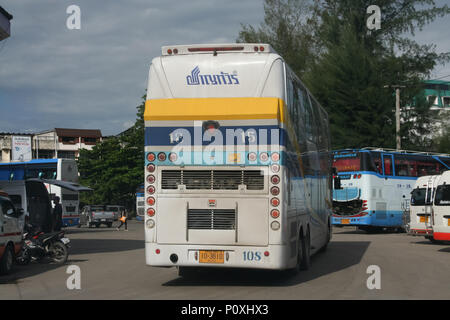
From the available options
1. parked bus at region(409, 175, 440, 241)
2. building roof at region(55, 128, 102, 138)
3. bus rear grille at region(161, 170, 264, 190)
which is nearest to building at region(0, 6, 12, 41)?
bus rear grille at region(161, 170, 264, 190)

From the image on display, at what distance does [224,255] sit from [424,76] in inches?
1491

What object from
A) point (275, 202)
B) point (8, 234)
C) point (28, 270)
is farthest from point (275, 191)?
point (28, 270)

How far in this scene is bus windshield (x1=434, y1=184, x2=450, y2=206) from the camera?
68.2 feet

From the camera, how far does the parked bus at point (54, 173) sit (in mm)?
41188

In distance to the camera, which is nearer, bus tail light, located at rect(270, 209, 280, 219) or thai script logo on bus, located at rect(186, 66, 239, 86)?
bus tail light, located at rect(270, 209, 280, 219)

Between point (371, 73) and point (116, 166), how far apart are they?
35550 millimetres

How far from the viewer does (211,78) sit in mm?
12047

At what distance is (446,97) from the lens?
10894 centimetres

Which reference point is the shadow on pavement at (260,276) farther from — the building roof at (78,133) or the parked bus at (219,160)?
the building roof at (78,133)

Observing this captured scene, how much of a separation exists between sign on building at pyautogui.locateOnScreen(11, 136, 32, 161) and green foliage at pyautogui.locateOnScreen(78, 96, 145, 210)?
9.06 m

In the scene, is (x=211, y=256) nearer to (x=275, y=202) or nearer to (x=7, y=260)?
(x=275, y=202)

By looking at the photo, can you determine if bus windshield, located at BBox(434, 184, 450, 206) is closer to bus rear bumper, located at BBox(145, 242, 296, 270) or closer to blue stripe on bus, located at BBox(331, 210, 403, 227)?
bus rear bumper, located at BBox(145, 242, 296, 270)

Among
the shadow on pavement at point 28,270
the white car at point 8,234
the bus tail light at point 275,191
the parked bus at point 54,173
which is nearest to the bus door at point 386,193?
the shadow on pavement at point 28,270

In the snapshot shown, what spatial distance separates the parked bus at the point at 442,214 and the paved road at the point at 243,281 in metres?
1.51
